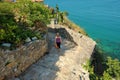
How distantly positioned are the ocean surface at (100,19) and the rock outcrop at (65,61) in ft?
41.1

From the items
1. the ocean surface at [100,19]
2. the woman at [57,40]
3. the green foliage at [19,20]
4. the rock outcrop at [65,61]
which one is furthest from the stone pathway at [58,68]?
the ocean surface at [100,19]

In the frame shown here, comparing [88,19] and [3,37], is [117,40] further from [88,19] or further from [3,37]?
[3,37]

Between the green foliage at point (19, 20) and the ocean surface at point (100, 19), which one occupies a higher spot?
the green foliage at point (19, 20)

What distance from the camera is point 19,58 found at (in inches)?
506

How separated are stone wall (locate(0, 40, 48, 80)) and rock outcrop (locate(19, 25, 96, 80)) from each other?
1.26 ft

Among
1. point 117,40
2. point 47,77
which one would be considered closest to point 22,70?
point 47,77

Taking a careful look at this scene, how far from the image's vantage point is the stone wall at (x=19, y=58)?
11.7 metres

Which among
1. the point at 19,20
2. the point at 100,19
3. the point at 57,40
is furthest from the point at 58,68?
the point at 100,19

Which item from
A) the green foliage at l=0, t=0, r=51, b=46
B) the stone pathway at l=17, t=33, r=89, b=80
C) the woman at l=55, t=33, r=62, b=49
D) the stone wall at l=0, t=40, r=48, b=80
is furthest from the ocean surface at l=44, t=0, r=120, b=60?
the stone wall at l=0, t=40, r=48, b=80

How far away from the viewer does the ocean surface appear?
39.0 meters

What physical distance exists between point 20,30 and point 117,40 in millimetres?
28990

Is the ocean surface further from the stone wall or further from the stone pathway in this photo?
the stone wall

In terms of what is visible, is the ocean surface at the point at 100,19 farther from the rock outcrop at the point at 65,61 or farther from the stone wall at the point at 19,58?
the stone wall at the point at 19,58

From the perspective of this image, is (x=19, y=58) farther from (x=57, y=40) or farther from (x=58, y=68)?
(x=57, y=40)
